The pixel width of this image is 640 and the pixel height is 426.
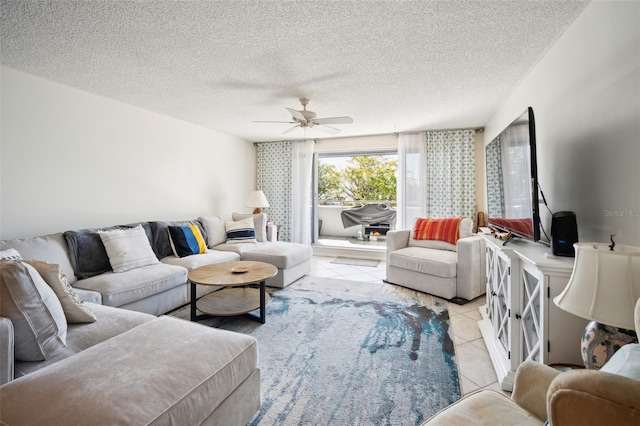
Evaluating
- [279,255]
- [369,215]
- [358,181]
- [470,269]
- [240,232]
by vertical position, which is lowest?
[470,269]

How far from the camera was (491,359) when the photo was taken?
2027 mm

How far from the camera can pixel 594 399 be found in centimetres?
57

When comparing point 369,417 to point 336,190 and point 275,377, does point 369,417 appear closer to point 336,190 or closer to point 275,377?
point 275,377

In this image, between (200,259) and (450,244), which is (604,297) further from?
(200,259)

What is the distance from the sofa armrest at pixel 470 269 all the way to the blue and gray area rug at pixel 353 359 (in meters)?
0.36

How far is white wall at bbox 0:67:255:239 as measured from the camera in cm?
262

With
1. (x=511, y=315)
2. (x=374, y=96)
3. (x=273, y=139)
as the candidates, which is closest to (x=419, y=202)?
(x=374, y=96)

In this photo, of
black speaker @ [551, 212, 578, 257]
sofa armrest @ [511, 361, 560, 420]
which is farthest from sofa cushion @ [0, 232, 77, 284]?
black speaker @ [551, 212, 578, 257]

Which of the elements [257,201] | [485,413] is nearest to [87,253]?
[257,201]

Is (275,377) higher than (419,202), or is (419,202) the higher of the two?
(419,202)

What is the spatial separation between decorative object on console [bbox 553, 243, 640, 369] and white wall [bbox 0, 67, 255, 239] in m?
4.03

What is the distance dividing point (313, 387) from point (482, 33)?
2.60 m

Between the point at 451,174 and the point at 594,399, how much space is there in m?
→ 4.70

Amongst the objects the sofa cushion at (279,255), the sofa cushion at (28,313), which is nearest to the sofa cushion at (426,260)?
the sofa cushion at (279,255)
